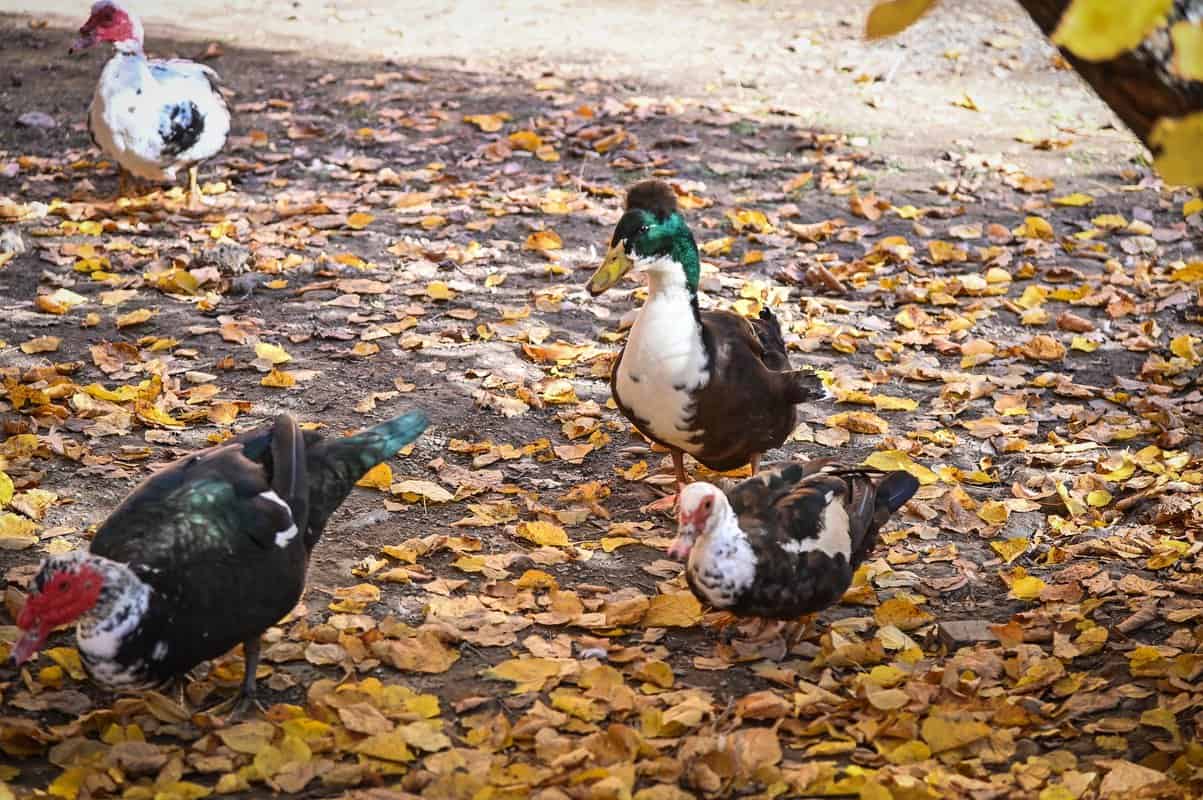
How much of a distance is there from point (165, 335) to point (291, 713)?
8.81 feet

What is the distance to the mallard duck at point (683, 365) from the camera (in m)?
3.97

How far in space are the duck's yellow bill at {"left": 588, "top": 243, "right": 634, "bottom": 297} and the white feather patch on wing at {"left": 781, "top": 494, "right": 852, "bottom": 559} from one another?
1049mm

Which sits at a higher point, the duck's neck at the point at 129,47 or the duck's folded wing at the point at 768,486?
the duck's neck at the point at 129,47

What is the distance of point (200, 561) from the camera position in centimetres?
298

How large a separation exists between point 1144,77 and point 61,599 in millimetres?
2286

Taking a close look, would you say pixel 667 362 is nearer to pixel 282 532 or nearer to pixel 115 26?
pixel 282 532

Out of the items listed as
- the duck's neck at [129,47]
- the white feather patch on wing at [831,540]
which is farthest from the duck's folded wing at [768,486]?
the duck's neck at [129,47]

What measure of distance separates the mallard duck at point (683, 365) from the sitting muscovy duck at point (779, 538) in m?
0.41

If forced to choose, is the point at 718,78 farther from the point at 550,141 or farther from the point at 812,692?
the point at 812,692

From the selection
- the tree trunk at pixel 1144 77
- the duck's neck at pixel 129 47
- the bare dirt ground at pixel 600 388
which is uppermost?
Result: the tree trunk at pixel 1144 77

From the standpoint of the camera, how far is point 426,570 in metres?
3.86

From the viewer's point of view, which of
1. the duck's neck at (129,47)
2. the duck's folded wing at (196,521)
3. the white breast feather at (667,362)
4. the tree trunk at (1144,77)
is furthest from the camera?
the duck's neck at (129,47)

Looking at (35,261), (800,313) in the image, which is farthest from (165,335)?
(800,313)

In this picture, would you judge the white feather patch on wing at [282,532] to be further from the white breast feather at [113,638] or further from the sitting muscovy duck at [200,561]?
the white breast feather at [113,638]
